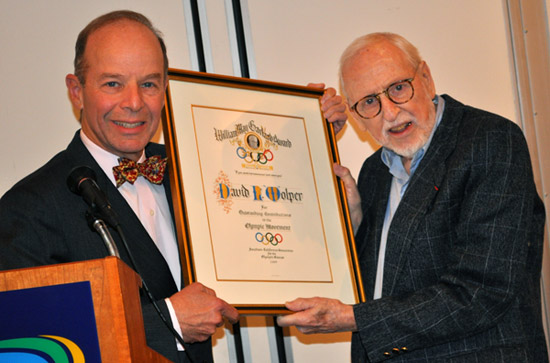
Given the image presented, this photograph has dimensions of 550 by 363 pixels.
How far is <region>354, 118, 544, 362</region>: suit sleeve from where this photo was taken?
279 centimetres

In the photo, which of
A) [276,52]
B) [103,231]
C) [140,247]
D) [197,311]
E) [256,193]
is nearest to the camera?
[103,231]

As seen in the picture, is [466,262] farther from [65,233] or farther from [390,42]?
[65,233]

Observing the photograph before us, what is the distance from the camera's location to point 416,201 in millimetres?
3006

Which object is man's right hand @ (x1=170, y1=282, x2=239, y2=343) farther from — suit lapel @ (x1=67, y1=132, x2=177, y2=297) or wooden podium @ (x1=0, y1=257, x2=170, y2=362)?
wooden podium @ (x1=0, y1=257, x2=170, y2=362)

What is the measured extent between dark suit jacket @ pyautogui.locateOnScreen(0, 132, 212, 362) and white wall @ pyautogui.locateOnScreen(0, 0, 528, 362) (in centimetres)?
100

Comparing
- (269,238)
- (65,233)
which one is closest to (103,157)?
(65,233)

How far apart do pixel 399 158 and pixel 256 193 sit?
73 cm

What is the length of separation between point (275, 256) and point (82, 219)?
812 mm

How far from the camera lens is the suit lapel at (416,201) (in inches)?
116

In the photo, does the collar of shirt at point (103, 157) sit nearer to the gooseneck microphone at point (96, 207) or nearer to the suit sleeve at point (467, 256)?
the gooseneck microphone at point (96, 207)

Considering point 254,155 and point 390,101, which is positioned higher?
point 390,101

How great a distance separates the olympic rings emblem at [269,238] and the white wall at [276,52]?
97 centimetres

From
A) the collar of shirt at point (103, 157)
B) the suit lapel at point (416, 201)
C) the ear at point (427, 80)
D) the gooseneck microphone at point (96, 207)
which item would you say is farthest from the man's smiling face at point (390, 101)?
the gooseneck microphone at point (96, 207)

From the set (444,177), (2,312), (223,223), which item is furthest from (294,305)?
(2,312)
